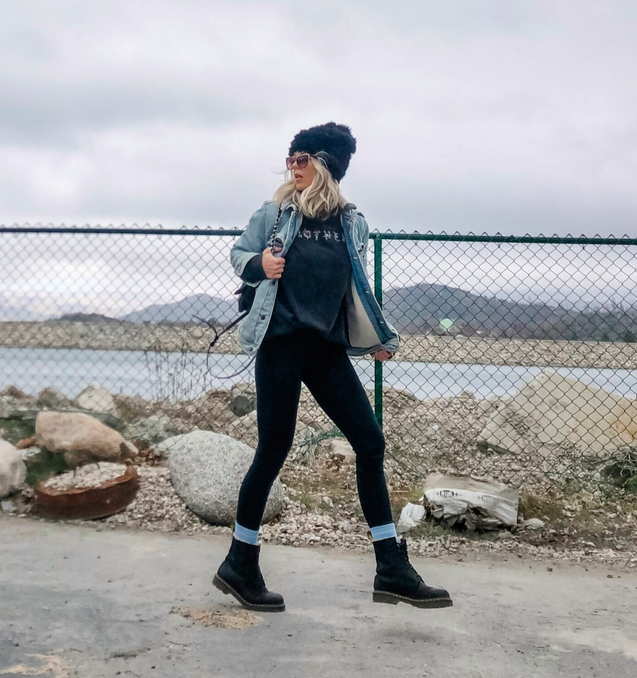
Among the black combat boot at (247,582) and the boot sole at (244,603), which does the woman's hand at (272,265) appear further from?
the boot sole at (244,603)

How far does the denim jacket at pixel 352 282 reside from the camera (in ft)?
9.04

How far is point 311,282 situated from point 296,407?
1.64 ft

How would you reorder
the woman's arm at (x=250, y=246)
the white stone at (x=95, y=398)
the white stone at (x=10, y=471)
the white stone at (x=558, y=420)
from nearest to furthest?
1. the woman's arm at (x=250, y=246)
2. the white stone at (x=10, y=471)
3. the white stone at (x=558, y=420)
4. the white stone at (x=95, y=398)

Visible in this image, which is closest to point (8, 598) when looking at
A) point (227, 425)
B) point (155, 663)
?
point (155, 663)

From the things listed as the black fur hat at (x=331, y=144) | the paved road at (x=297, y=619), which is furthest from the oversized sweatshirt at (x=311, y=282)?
the paved road at (x=297, y=619)

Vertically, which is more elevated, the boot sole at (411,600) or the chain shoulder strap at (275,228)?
the chain shoulder strap at (275,228)

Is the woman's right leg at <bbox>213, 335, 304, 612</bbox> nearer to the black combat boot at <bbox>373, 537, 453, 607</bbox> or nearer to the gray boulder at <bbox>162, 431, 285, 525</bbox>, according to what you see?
the black combat boot at <bbox>373, 537, 453, 607</bbox>

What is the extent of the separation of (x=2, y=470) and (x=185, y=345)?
169 cm

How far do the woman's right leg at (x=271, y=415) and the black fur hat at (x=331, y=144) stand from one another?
2.43ft

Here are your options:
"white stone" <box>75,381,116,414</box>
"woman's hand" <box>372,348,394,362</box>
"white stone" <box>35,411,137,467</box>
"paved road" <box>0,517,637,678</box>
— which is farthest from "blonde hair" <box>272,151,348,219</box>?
"white stone" <box>75,381,116,414</box>

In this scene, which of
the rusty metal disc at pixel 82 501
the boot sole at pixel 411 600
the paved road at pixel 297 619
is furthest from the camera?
the rusty metal disc at pixel 82 501

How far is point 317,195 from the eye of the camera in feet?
9.30

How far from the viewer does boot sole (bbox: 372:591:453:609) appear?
271 centimetres

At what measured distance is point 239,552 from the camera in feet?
9.30
